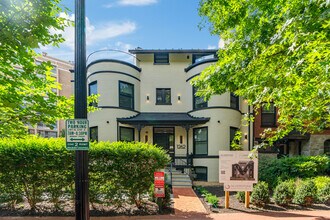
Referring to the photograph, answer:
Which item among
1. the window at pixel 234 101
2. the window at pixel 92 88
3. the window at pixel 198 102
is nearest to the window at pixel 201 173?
the window at pixel 198 102

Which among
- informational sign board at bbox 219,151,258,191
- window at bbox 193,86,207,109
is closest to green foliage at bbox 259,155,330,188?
informational sign board at bbox 219,151,258,191

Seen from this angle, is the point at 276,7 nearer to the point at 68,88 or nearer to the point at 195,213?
the point at 195,213

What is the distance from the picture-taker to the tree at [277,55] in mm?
2902

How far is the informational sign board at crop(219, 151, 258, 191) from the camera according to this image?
8234mm

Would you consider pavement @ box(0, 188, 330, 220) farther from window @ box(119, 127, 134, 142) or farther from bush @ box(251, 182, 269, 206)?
window @ box(119, 127, 134, 142)

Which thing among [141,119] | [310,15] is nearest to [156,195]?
[310,15]

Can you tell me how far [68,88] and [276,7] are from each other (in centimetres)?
4668

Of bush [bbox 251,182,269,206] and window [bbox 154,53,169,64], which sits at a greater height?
window [bbox 154,53,169,64]

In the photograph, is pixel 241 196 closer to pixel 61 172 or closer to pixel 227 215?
pixel 227 215

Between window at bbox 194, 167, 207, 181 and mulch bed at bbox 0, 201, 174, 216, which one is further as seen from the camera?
window at bbox 194, 167, 207, 181

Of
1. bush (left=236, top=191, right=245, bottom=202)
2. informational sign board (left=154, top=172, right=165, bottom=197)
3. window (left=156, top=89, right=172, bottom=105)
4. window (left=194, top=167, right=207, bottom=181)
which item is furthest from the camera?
window (left=156, top=89, right=172, bottom=105)

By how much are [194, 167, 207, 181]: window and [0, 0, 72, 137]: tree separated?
10495 millimetres

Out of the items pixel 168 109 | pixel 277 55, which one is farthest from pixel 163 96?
pixel 277 55

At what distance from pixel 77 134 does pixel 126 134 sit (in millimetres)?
12060
